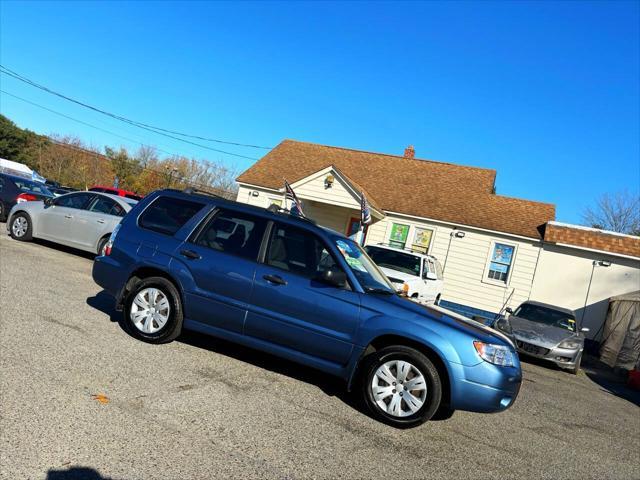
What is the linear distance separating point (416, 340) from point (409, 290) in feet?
20.1

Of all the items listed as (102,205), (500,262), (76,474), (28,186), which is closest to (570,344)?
(500,262)

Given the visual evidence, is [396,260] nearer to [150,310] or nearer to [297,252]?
[297,252]

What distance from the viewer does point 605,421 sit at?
6816 millimetres

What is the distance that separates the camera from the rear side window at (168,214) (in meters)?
5.80

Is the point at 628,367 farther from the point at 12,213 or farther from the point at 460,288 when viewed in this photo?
the point at 12,213

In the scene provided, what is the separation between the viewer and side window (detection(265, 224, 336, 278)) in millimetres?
5066

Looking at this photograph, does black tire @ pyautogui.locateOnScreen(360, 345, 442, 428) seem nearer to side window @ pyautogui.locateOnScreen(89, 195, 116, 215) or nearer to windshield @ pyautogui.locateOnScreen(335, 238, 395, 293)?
windshield @ pyautogui.locateOnScreen(335, 238, 395, 293)

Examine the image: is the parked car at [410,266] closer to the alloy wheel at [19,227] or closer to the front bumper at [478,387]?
the front bumper at [478,387]

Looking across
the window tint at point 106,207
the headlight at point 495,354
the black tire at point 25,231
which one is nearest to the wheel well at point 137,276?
the headlight at point 495,354

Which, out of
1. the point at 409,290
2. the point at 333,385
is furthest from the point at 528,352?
the point at 333,385

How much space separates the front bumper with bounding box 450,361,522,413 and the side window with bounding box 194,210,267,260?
2.40m

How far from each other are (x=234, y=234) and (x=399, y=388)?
244 cm

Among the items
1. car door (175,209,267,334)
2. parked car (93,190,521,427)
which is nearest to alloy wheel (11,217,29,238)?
parked car (93,190,521,427)

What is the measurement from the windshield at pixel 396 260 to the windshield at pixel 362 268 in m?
6.04
